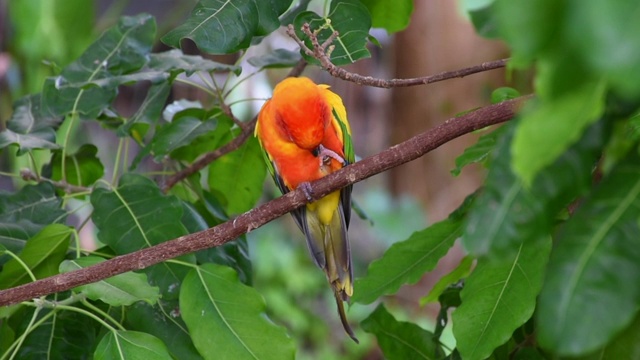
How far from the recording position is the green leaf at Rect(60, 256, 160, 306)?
1192mm

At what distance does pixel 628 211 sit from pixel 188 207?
1039mm

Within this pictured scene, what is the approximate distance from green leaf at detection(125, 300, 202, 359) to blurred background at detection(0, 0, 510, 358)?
1264 millimetres

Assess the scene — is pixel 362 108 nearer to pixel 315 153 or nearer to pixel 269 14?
pixel 315 153

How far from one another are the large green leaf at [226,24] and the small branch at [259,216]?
0.29 metres

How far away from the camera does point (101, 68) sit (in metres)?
1.74

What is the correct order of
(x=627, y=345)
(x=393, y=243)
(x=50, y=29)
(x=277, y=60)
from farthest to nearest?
(x=50, y=29) → (x=277, y=60) → (x=393, y=243) → (x=627, y=345)

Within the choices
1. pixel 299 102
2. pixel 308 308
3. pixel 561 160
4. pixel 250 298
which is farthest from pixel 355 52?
pixel 308 308

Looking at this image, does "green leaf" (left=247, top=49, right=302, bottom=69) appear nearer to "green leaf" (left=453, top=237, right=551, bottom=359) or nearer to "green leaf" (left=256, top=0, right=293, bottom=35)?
"green leaf" (left=256, top=0, right=293, bottom=35)

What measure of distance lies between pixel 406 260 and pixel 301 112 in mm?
384

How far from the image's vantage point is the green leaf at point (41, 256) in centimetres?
137

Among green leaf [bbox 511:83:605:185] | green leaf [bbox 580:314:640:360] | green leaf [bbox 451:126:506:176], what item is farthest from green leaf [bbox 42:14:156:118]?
green leaf [bbox 511:83:605:185]

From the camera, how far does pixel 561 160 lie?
2.24ft

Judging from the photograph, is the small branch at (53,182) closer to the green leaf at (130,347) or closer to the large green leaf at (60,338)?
the large green leaf at (60,338)

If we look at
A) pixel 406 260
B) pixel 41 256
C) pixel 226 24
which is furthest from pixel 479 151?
pixel 41 256
